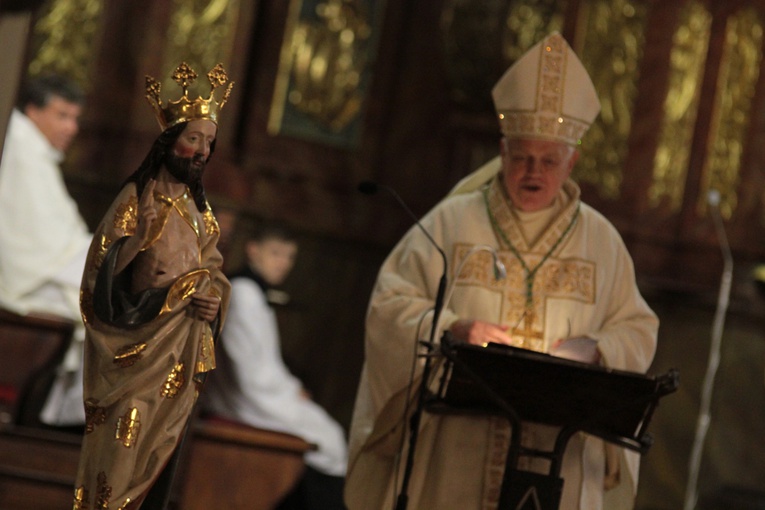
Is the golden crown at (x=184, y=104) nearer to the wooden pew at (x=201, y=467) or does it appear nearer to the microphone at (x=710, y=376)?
the wooden pew at (x=201, y=467)

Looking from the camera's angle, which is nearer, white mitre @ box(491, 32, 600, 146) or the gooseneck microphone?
the gooseneck microphone

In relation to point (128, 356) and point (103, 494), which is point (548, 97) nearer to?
point (128, 356)

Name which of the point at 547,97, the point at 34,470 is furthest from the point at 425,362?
the point at 34,470

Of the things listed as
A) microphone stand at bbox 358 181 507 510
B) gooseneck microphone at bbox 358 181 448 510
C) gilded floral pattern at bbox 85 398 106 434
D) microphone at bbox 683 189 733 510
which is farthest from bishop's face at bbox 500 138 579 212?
microphone at bbox 683 189 733 510

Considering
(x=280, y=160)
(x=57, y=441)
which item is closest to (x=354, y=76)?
(x=280, y=160)

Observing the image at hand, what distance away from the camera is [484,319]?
5.67m

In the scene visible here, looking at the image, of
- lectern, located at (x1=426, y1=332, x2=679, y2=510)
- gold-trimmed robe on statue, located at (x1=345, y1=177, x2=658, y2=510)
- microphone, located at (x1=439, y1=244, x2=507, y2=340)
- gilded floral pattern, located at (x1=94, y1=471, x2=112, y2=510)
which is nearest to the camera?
gilded floral pattern, located at (x1=94, y1=471, x2=112, y2=510)

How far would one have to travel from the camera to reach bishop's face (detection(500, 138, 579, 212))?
5605 millimetres

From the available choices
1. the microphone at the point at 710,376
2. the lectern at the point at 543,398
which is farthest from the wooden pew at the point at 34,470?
the microphone at the point at 710,376

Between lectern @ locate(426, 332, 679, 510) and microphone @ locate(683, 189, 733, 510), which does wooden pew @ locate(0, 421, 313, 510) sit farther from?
lectern @ locate(426, 332, 679, 510)

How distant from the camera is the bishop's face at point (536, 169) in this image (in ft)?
18.4

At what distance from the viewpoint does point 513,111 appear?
5.75 metres

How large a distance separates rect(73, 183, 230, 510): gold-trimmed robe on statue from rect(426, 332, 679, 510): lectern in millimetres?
911

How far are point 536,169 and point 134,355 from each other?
197 centimetres
